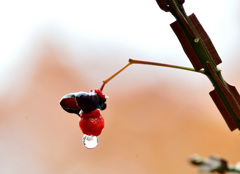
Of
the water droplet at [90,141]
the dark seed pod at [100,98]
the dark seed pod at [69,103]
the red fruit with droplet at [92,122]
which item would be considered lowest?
the water droplet at [90,141]

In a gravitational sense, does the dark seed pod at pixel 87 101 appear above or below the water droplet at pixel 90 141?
above

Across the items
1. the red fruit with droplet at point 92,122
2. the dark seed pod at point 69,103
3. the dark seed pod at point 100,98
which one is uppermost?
the dark seed pod at point 69,103

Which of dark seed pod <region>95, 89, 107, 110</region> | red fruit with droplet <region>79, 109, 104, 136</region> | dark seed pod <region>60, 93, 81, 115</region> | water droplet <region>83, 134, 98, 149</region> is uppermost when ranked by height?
dark seed pod <region>60, 93, 81, 115</region>

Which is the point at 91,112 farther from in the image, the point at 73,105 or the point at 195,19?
the point at 195,19

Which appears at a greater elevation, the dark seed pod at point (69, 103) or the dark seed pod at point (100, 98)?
the dark seed pod at point (69, 103)

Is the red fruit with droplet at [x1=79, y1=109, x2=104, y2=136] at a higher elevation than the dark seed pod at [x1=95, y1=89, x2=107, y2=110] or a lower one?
lower

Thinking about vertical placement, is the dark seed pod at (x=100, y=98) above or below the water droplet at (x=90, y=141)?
above
